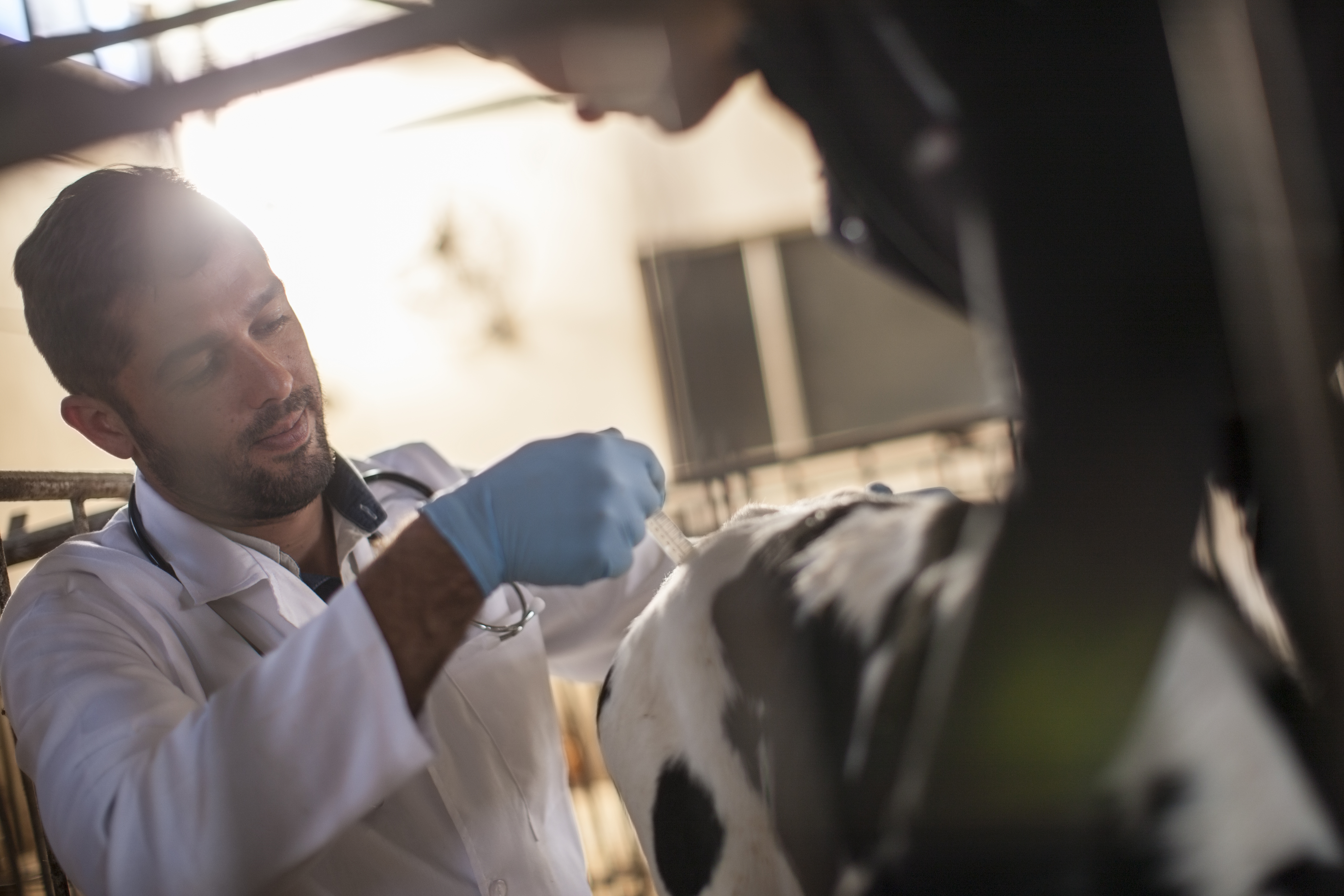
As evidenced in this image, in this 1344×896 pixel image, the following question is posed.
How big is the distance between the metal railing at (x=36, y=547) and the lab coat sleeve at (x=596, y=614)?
0.44 meters

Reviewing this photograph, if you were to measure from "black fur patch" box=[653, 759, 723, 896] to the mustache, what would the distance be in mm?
379

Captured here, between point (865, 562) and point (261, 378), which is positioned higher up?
point (261, 378)

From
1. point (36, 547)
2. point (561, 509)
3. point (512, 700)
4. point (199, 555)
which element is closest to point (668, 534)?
point (561, 509)

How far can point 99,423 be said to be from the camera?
714 mm

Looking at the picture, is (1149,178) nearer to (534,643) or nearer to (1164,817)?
(1164,817)

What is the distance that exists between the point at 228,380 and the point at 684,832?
44 cm

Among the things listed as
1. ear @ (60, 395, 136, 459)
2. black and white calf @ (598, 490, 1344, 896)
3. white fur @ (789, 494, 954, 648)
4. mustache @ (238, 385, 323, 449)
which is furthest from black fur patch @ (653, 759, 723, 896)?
ear @ (60, 395, 136, 459)

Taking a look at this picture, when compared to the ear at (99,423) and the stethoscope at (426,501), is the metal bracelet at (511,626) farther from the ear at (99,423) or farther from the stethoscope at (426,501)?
the ear at (99,423)

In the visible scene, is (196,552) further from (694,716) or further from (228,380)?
(694,716)

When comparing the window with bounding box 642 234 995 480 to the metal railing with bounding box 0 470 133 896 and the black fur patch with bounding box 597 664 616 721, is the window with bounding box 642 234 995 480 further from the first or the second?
the metal railing with bounding box 0 470 133 896

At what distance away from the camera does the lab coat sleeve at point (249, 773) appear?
495mm

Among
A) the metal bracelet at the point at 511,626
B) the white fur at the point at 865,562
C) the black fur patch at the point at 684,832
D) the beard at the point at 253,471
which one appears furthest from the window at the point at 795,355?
the beard at the point at 253,471

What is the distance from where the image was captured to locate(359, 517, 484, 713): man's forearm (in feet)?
1.72

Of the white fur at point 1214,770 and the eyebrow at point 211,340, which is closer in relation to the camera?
the white fur at point 1214,770
